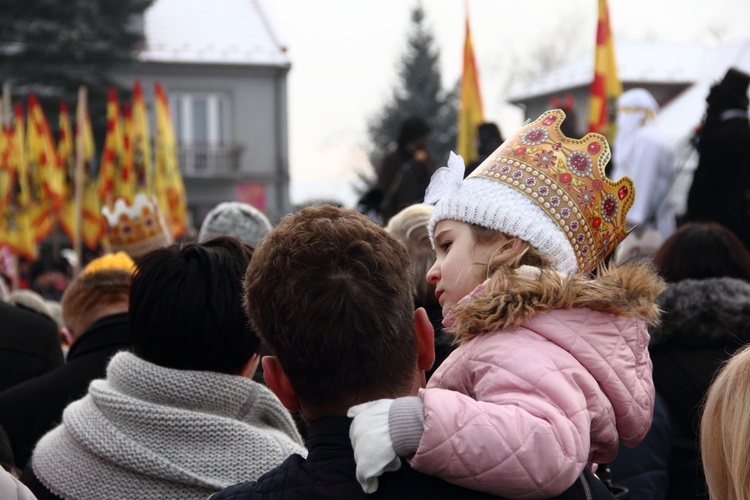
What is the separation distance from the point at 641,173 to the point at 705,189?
0.75 m

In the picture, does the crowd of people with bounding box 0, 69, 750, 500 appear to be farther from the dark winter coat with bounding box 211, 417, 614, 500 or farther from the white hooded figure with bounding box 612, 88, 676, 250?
the white hooded figure with bounding box 612, 88, 676, 250

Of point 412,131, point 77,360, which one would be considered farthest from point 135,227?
point 77,360

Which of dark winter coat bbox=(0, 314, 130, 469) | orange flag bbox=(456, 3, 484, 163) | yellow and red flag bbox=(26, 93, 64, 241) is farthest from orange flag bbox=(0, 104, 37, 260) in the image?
dark winter coat bbox=(0, 314, 130, 469)

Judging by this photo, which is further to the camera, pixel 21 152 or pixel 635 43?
pixel 635 43

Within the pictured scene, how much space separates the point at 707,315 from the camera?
3537mm

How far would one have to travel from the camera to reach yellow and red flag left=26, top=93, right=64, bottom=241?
14.9 meters

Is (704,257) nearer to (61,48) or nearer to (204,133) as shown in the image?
(61,48)

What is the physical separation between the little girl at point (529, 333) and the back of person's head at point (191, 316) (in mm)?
555

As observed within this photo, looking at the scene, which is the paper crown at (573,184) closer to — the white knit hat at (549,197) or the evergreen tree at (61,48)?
the white knit hat at (549,197)

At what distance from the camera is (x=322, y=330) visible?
1.86m

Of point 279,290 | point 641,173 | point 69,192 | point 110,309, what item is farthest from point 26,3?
point 279,290

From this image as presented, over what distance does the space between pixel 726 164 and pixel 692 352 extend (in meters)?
4.06

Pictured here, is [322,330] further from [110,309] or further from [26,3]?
[26,3]

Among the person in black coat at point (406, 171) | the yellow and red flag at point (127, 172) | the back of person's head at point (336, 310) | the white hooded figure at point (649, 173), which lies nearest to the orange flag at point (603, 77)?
the white hooded figure at point (649, 173)
